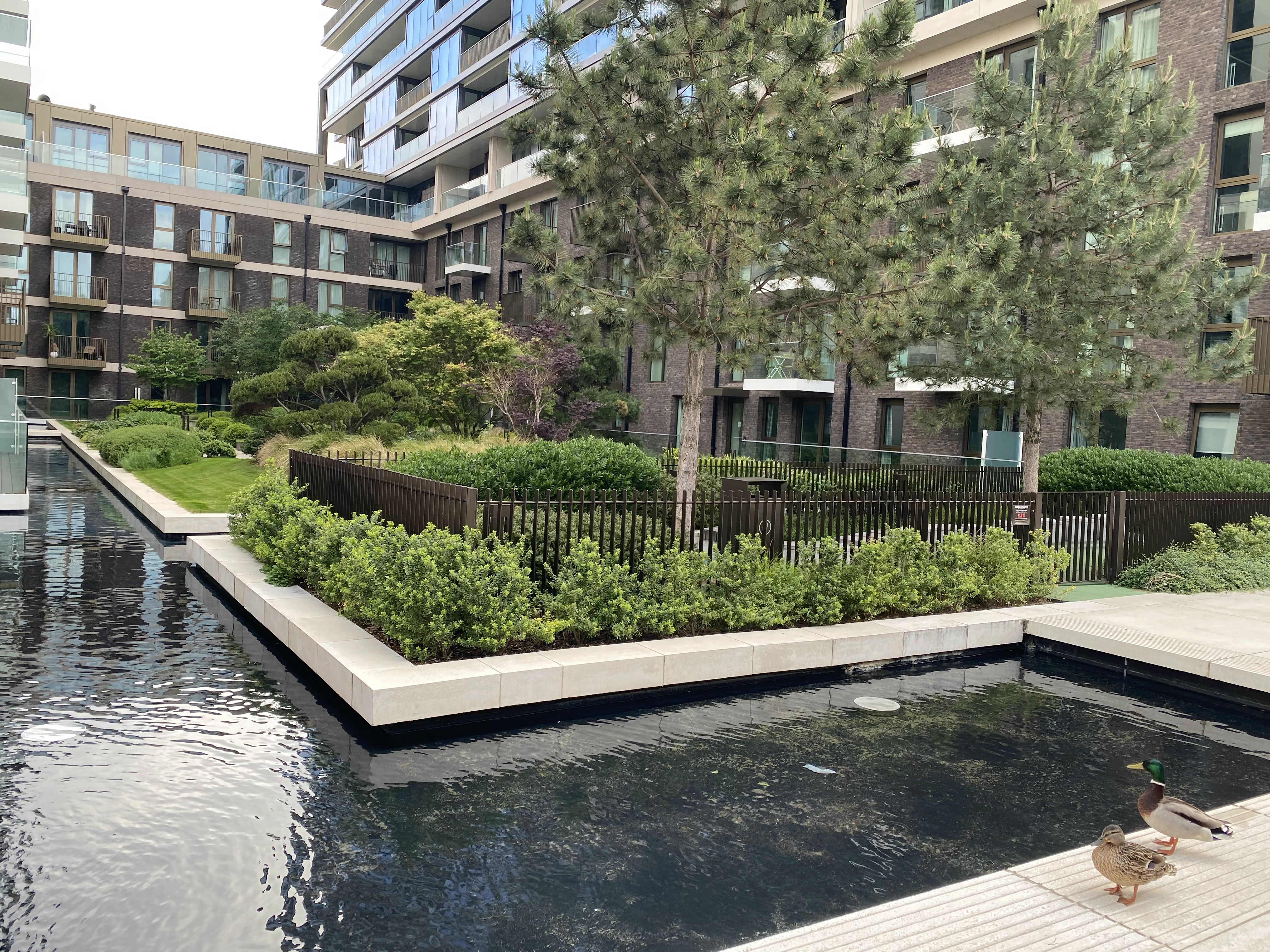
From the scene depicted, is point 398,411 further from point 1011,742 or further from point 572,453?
point 1011,742

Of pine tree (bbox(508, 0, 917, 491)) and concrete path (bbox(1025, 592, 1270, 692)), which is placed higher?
pine tree (bbox(508, 0, 917, 491))

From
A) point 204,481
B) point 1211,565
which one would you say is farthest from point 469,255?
point 1211,565

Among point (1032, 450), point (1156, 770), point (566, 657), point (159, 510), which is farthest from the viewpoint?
point (1032, 450)

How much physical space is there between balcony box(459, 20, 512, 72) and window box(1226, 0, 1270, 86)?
28820mm

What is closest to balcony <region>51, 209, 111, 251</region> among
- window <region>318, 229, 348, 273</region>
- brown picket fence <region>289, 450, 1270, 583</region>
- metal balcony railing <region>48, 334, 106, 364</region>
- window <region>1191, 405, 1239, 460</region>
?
metal balcony railing <region>48, 334, 106, 364</region>

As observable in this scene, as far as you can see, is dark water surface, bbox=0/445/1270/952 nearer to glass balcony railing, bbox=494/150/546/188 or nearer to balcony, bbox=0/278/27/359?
balcony, bbox=0/278/27/359

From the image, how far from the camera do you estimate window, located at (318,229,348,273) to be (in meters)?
49.9

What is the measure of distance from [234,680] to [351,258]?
45.8 metres

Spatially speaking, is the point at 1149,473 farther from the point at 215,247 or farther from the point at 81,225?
the point at 81,225

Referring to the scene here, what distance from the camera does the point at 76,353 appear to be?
147ft

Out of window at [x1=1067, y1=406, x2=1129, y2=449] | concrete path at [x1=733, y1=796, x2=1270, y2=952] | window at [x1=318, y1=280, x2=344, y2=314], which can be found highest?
window at [x1=318, y1=280, x2=344, y2=314]

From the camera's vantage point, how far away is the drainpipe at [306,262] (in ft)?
A: 160

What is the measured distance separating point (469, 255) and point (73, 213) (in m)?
18.2

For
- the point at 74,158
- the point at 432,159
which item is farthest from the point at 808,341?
the point at 74,158
